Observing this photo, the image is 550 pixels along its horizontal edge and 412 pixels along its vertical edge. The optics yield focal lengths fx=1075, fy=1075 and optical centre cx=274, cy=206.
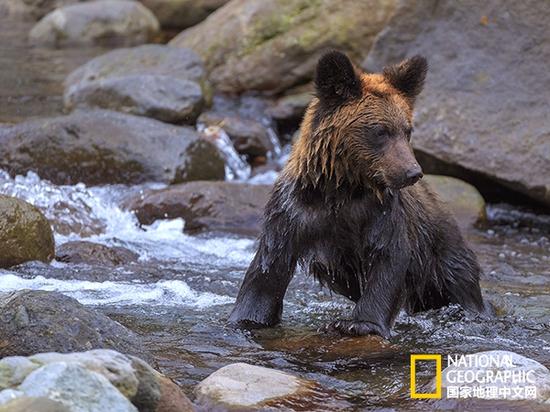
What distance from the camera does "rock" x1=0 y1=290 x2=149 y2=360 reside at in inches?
211

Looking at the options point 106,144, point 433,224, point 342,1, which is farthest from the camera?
point 342,1

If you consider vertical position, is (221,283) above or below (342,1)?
below

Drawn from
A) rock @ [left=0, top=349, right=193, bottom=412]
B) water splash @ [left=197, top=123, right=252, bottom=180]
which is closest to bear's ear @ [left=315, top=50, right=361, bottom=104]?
rock @ [left=0, top=349, right=193, bottom=412]

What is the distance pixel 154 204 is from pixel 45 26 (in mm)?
12460

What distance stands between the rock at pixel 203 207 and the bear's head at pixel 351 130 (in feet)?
14.0

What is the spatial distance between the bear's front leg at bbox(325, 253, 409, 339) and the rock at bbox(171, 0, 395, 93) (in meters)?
9.72

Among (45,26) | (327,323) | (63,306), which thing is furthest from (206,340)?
(45,26)

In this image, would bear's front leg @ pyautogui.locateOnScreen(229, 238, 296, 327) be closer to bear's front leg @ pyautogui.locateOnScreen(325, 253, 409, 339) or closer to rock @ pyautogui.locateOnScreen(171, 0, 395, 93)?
bear's front leg @ pyautogui.locateOnScreen(325, 253, 409, 339)

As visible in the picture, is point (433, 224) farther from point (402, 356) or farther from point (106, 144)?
point (106, 144)

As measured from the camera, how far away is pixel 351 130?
6707mm

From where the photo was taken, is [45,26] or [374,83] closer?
[374,83]

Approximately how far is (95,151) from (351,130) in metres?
5.86

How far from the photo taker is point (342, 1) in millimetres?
16734

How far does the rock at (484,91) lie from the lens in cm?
1184
